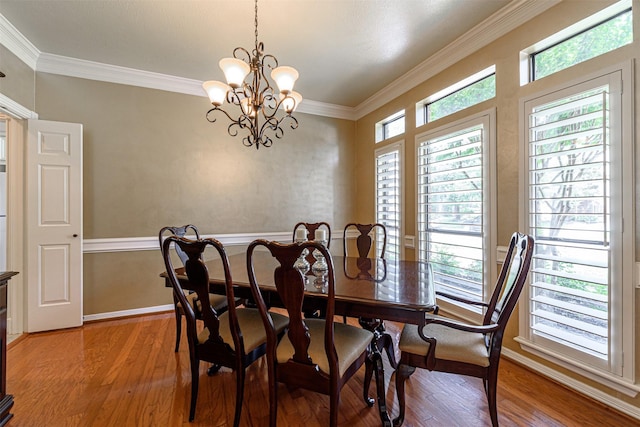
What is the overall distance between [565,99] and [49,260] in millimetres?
4669

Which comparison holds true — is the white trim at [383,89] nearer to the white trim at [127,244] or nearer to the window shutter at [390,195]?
the window shutter at [390,195]

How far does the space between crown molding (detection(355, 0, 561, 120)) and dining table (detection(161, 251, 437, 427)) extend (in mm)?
2031

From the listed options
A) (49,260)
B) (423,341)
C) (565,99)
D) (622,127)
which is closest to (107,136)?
(49,260)

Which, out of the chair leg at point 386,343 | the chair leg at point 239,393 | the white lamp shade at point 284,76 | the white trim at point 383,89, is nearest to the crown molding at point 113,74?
the white trim at point 383,89

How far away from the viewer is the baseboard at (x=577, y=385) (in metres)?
1.65

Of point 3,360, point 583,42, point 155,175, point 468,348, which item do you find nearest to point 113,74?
point 155,175

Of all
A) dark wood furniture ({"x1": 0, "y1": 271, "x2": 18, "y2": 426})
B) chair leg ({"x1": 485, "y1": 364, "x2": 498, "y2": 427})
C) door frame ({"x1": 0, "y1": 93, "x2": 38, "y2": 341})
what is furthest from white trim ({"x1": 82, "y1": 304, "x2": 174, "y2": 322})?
chair leg ({"x1": 485, "y1": 364, "x2": 498, "y2": 427})

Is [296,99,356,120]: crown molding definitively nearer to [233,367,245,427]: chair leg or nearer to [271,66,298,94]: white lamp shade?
[271,66,298,94]: white lamp shade

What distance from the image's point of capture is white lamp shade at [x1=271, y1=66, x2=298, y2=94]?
1916 millimetres

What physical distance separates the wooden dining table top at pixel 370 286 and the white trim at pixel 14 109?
2218mm

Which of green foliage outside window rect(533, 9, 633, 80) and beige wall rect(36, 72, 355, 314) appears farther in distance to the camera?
beige wall rect(36, 72, 355, 314)

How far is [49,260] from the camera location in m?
2.81

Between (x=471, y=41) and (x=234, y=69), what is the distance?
6.98ft

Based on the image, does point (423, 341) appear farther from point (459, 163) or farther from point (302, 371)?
point (459, 163)
